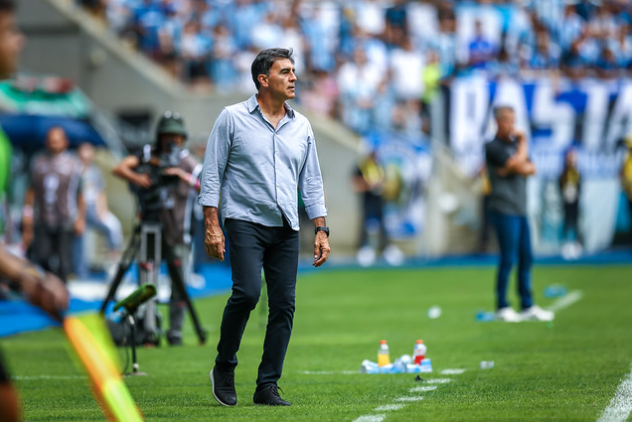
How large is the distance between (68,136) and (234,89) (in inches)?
366

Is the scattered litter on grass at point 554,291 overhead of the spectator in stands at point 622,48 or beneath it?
beneath

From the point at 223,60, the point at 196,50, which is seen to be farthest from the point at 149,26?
the point at 223,60

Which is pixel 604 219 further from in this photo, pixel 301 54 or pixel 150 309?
pixel 150 309

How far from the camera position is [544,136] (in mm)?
28422

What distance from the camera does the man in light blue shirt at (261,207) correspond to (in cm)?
810

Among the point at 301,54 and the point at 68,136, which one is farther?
the point at 301,54

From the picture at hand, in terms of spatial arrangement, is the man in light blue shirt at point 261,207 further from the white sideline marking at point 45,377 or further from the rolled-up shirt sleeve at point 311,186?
the white sideline marking at point 45,377

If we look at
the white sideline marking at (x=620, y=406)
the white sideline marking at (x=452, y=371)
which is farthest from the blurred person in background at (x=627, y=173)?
the white sideline marking at (x=620, y=406)

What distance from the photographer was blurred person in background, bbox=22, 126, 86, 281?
57.0 ft

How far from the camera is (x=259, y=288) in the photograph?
26.4 ft

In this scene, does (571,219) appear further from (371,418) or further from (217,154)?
(371,418)

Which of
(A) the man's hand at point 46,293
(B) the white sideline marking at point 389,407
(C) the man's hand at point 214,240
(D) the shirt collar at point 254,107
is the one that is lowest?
(B) the white sideline marking at point 389,407

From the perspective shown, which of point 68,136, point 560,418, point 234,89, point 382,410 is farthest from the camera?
point 234,89

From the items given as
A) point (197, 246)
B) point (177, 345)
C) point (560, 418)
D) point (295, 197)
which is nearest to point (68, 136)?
point (197, 246)
